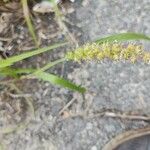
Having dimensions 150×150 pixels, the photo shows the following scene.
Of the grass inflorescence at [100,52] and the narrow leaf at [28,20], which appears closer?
the grass inflorescence at [100,52]

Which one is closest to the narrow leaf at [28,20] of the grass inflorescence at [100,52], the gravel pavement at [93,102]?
the gravel pavement at [93,102]

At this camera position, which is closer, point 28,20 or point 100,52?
point 100,52

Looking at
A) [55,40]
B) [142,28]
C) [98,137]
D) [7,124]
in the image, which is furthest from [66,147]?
[142,28]

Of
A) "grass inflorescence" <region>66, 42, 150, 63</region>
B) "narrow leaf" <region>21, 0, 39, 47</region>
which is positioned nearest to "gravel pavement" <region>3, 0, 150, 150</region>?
"narrow leaf" <region>21, 0, 39, 47</region>

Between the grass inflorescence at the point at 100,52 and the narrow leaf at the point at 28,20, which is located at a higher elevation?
the grass inflorescence at the point at 100,52

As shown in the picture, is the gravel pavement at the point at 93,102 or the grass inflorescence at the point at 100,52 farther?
the gravel pavement at the point at 93,102

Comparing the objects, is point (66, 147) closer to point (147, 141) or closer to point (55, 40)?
point (147, 141)

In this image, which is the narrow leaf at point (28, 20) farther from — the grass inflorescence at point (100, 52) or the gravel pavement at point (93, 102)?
the grass inflorescence at point (100, 52)

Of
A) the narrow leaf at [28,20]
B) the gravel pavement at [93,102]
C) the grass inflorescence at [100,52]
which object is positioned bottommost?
the gravel pavement at [93,102]

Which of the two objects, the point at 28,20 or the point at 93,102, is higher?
the point at 28,20

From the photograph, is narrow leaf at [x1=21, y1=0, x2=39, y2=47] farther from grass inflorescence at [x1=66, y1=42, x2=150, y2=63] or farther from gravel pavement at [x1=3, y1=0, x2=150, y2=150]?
grass inflorescence at [x1=66, y1=42, x2=150, y2=63]

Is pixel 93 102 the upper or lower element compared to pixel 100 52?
lower
